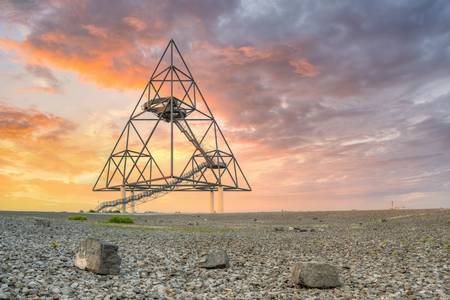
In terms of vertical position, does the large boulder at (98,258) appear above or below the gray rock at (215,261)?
above

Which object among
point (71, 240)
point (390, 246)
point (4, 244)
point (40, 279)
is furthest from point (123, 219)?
point (40, 279)

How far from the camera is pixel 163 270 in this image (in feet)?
40.5

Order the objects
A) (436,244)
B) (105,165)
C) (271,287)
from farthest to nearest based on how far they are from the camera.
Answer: (105,165) → (436,244) → (271,287)

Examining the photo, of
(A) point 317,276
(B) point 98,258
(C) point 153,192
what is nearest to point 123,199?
(C) point 153,192

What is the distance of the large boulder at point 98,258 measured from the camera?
10.9 m

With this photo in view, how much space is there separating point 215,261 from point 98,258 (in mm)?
3617

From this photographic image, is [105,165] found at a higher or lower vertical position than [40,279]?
higher

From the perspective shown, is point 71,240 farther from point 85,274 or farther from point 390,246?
point 390,246

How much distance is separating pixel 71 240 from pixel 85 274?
22.6 feet

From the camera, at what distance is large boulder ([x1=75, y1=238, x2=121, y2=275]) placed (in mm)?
10875

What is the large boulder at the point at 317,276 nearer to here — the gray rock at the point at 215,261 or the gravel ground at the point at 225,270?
the gravel ground at the point at 225,270

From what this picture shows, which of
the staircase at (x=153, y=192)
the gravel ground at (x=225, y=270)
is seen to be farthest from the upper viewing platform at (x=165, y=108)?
the gravel ground at (x=225, y=270)

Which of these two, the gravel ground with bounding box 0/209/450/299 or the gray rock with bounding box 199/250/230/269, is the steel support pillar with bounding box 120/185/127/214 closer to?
the gravel ground with bounding box 0/209/450/299

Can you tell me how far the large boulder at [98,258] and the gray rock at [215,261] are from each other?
282cm
